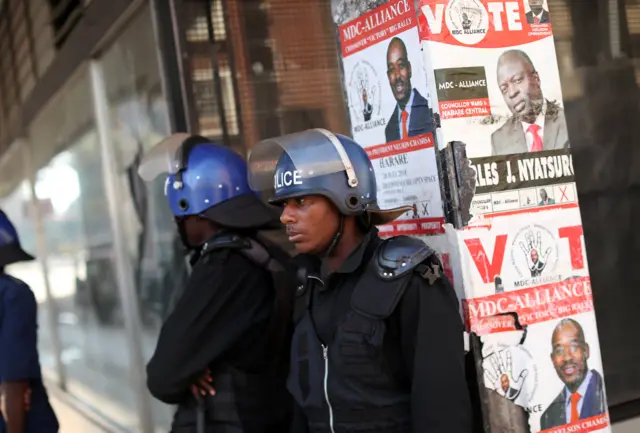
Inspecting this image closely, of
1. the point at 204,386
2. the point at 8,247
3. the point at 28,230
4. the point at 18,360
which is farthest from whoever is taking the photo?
the point at 28,230

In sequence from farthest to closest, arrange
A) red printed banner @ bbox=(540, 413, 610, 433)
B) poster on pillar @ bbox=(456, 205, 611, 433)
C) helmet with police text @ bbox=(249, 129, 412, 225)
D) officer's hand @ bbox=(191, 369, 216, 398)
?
officer's hand @ bbox=(191, 369, 216, 398)
red printed banner @ bbox=(540, 413, 610, 433)
poster on pillar @ bbox=(456, 205, 611, 433)
helmet with police text @ bbox=(249, 129, 412, 225)

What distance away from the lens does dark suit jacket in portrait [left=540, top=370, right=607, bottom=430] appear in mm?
2164

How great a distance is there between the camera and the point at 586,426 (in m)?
2.24

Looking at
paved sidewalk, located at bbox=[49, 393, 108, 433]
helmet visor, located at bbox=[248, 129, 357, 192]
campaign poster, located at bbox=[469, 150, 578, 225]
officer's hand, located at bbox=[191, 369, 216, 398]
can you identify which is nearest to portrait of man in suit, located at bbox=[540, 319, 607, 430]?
campaign poster, located at bbox=[469, 150, 578, 225]

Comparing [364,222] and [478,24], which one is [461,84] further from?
[364,222]

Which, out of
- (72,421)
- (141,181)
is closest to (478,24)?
(141,181)

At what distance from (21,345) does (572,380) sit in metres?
2.37

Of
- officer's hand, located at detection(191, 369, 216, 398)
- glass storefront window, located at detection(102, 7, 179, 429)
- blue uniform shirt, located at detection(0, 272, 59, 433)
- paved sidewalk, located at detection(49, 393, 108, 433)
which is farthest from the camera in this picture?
paved sidewalk, located at detection(49, 393, 108, 433)

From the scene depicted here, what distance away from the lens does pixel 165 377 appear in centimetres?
249

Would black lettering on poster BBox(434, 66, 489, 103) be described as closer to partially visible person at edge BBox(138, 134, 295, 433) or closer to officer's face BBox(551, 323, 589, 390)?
officer's face BBox(551, 323, 589, 390)

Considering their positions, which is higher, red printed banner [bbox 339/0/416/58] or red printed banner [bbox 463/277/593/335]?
red printed banner [bbox 339/0/416/58]

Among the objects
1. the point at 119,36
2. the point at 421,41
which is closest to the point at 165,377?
the point at 421,41

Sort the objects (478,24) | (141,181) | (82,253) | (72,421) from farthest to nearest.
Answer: (82,253) → (72,421) → (141,181) → (478,24)

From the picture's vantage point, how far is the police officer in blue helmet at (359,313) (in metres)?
1.78
